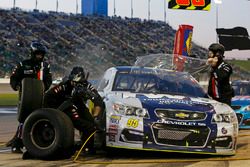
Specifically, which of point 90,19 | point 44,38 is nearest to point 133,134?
point 44,38

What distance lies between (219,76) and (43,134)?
9.97 feet

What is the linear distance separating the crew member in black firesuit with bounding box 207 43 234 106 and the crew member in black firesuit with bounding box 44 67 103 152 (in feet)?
7.25

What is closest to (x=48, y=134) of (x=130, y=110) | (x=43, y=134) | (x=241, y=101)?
(x=43, y=134)

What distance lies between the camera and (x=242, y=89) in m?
13.3

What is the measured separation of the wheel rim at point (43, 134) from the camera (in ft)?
22.4

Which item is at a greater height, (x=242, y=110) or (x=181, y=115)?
(x=181, y=115)

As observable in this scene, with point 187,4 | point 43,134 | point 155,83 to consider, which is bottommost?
point 43,134

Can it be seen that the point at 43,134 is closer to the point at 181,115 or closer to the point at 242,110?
the point at 181,115

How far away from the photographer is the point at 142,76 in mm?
8219

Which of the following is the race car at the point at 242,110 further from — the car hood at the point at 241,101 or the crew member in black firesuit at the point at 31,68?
the crew member in black firesuit at the point at 31,68

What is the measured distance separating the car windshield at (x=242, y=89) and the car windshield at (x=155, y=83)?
Answer: 4958 mm

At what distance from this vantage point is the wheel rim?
6828 mm

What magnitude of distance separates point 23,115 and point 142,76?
6.39 ft

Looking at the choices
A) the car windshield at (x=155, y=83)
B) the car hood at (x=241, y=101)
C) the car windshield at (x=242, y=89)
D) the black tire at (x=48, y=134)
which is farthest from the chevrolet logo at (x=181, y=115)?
the car windshield at (x=242, y=89)
